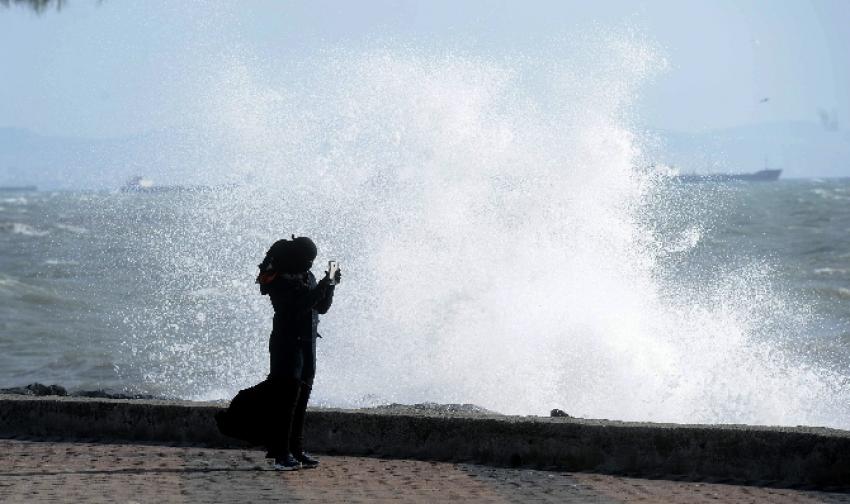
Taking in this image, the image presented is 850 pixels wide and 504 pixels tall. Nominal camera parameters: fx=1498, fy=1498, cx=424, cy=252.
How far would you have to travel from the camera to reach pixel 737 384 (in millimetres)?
17969

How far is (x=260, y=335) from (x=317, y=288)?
1560cm

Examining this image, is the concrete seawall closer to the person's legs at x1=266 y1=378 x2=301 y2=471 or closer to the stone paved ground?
the stone paved ground

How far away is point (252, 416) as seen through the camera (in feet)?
25.5

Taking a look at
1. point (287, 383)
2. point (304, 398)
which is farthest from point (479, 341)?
point (287, 383)

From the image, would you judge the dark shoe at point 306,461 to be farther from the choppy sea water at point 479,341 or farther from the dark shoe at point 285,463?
the choppy sea water at point 479,341

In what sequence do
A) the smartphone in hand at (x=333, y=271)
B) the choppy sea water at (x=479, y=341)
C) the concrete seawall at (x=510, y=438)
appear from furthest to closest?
1. the choppy sea water at (x=479, y=341)
2. the smartphone in hand at (x=333, y=271)
3. the concrete seawall at (x=510, y=438)

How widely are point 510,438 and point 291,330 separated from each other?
1301mm

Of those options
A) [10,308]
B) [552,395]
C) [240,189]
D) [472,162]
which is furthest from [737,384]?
[240,189]

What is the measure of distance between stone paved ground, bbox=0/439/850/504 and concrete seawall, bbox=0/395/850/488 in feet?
0.51

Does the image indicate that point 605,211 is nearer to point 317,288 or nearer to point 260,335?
point 260,335

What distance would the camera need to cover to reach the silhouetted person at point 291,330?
7.72 m

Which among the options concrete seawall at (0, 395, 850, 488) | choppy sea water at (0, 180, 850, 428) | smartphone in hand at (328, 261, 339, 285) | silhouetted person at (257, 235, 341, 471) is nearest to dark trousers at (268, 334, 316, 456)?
silhouetted person at (257, 235, 341, 471)

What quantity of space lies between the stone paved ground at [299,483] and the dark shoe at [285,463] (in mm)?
57

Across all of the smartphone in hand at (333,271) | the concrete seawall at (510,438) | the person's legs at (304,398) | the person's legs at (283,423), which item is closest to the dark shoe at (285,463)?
the person's legs at (283,423)
